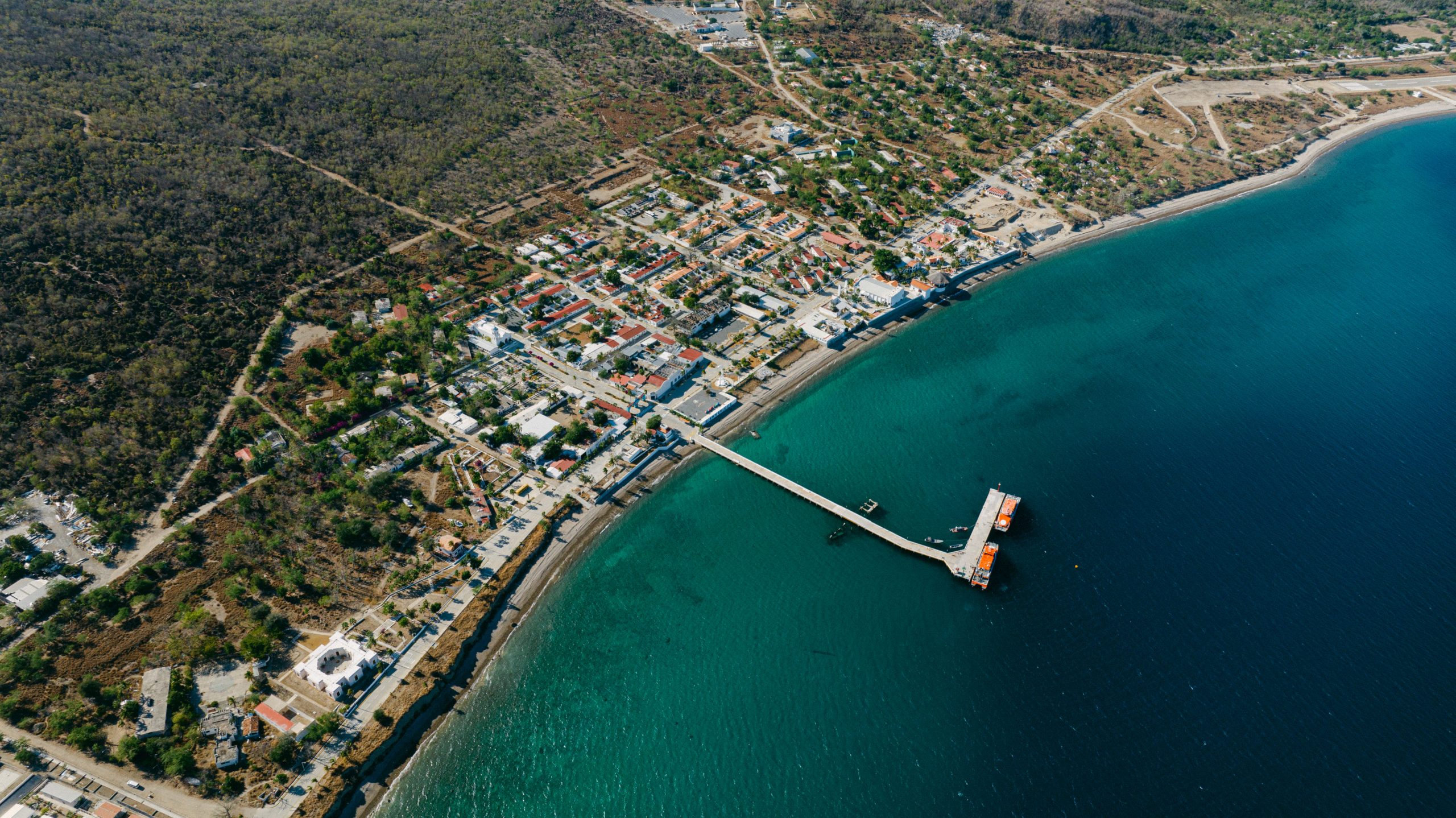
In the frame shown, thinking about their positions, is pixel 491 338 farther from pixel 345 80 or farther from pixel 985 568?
pixel 345 80

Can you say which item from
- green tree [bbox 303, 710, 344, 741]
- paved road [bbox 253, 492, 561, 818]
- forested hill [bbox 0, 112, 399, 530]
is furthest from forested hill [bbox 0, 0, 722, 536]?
paved road [bbox 253, 492, 561, 818]

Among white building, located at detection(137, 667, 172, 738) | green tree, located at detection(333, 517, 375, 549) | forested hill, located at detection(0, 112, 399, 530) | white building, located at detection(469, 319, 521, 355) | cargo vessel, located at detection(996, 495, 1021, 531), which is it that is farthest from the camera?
white building, located at detection(469, 319, 521, 355)

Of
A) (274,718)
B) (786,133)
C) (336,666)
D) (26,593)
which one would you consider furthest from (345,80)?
(274,718)

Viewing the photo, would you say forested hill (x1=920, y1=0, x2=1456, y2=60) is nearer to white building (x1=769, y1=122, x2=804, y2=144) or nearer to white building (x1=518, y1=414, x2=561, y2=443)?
white building (x1=769, y1=122, x2=804, y2=144)

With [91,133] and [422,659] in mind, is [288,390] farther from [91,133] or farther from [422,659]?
[91,133]

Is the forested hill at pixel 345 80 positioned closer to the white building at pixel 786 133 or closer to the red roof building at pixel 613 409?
the white building at pixel 786 133
